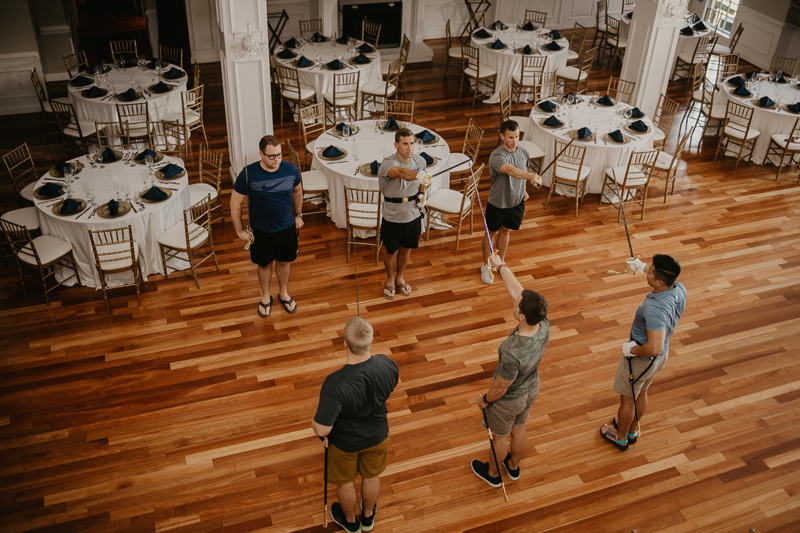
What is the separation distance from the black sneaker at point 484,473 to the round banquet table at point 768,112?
22.1 ft

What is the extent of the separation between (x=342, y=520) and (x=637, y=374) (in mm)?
2205

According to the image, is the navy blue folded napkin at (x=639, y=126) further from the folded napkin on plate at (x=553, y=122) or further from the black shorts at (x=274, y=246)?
the black shorts at (x=274, y=246)

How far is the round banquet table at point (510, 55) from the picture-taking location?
1035 centimetres

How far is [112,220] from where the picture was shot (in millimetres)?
6125

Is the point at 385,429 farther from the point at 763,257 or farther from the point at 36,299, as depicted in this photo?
the point at 763,257

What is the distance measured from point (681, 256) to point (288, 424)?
4693 mm

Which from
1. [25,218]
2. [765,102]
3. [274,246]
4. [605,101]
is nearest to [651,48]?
[605,101]

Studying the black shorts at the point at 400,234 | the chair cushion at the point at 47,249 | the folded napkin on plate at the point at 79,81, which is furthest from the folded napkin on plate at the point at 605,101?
the folded napkin on plate at the point at 79,81

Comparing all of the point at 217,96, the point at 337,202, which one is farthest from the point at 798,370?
the point at 217,96

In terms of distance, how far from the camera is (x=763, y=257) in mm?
7293

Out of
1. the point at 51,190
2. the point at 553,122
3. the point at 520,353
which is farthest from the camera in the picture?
the point at 553,122

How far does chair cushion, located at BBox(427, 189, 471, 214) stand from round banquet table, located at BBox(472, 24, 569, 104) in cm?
400

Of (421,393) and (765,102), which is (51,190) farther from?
(765,102)

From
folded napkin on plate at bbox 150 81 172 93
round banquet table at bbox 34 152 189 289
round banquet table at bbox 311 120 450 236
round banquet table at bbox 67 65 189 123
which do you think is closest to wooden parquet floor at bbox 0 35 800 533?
round banquet table at bbox 34 152 189 289
